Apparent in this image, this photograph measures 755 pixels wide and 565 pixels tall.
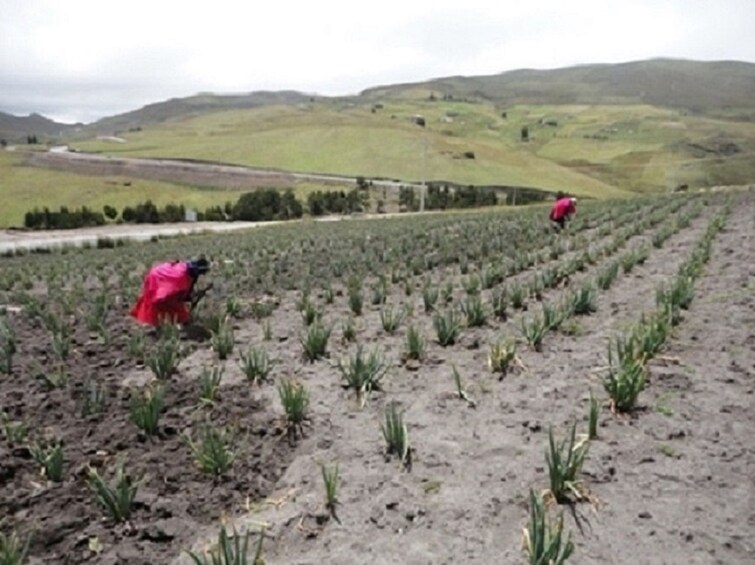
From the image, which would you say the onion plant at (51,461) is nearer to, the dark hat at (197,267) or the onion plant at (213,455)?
the onion plant at (213,455)

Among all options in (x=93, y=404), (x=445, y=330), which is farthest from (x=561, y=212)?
(x=93, y=404)

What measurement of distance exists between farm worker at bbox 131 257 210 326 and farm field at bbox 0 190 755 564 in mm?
289

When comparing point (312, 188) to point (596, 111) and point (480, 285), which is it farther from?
point (596, 111)

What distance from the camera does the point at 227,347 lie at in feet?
25.0

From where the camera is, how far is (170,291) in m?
8.61

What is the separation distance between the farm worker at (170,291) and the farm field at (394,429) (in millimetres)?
289

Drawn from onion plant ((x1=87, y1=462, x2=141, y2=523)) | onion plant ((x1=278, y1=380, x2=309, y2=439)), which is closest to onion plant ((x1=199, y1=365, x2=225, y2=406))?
onion plant ((x1=278, y1=380, x2=309, y2=439))

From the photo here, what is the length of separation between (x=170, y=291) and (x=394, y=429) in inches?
189

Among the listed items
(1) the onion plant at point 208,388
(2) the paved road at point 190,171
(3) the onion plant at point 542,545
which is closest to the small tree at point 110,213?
(2) the paved road at point 190,171

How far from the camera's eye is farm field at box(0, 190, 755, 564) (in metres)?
4.02

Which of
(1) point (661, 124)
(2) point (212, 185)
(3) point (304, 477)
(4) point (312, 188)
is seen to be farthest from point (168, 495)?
(1) point (661, 124)

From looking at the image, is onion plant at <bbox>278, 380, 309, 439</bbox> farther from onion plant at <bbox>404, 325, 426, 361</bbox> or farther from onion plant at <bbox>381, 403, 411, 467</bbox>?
onion plant at <bbox>404, 325, 426, 361</bbox>

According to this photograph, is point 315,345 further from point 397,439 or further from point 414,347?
point 397,439

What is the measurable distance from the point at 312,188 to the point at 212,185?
45.3 feet
